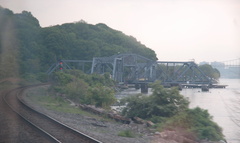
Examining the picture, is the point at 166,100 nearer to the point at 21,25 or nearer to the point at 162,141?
the point at 162,141

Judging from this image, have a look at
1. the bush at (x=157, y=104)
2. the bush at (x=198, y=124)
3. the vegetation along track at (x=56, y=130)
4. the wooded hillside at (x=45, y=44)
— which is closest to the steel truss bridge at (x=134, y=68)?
the wooded hillside at (x=45, y=44)

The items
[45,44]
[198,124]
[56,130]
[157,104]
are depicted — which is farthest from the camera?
[45,44]

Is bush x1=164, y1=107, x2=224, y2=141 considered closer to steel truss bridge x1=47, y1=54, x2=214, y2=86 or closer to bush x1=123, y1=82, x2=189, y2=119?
bush x1=123, y1=82, x2=189, y2=119

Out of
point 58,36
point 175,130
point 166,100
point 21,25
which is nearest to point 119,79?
point 58,36

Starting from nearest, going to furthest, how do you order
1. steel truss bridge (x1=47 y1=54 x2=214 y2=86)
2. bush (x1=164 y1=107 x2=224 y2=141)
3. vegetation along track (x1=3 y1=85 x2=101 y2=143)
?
vegetation along track (x1=3 y1=85 x2=101 y2=143) < bush (x1=164 y1=107 x2=224 y2=141) < steel truss bridge (x1=47 y1=54 x2=214 y2=86)

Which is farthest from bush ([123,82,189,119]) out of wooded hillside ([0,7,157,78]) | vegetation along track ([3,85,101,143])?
wooded hillside ([0,7,157,78])

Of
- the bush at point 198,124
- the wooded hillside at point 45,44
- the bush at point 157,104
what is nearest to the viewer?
the bush at point 198,124

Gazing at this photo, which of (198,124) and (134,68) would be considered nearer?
(198,124)

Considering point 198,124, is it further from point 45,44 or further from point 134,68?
point 45,44

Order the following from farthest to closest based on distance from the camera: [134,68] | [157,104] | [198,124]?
[134,68]
[157,104]
[198,124]

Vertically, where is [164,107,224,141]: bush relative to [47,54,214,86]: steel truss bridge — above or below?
below

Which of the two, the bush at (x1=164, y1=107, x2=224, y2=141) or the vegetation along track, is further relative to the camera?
the bush at (x1=164, y1=107, x2=224, y2=141)

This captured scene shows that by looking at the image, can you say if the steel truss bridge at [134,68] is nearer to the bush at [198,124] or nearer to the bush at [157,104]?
the bush at [157,104]

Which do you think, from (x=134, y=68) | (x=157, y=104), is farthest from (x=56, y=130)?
(x=134, y=68)
